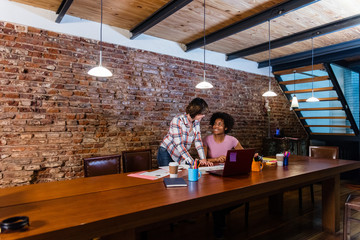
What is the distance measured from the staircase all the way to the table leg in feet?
9.33

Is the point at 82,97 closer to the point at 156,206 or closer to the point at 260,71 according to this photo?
the point at 156,206

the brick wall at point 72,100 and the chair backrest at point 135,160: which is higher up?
the brick wall at point 72,100

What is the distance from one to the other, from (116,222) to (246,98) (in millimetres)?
4780

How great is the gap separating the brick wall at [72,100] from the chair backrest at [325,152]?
2155 mm

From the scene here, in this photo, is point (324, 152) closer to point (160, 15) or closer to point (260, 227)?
point (260, 227)

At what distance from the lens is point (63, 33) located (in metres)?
3.33

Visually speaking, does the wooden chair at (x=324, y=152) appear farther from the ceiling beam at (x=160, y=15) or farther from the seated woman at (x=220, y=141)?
the ceiling beam at (x=160, y=15)

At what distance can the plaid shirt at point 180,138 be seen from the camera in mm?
2764

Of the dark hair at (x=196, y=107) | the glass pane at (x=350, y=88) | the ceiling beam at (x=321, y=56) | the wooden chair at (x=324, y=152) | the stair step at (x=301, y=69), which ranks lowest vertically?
the wooden chair at (x=324, y=152)

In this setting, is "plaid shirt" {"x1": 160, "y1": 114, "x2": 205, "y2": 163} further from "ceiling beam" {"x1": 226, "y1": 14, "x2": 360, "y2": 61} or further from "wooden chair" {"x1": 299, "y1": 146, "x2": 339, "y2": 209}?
"ceiling beam" {"x1": 226, "y1": 14, "x2": 360, "y2": 61}

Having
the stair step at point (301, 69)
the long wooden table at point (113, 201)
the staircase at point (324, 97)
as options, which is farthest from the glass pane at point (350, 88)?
the long wooden table at point (113, 201)

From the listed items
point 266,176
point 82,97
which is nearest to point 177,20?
point 82,97

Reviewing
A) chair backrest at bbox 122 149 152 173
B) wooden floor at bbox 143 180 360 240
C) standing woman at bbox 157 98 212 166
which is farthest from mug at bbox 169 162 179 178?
chair backrest at bbox 122 149 152 173

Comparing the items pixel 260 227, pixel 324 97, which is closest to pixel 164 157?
pixel 260 227
